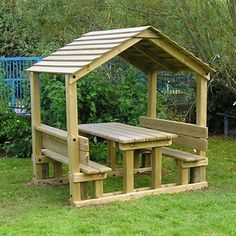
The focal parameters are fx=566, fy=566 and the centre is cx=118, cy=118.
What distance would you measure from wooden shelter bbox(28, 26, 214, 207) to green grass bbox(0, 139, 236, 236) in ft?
0.84

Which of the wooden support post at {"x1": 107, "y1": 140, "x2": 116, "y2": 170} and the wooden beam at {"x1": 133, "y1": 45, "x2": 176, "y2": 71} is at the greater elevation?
the wooden beam at {"x1": 133, "y1": 45, "x2": 176, "y2": 71}

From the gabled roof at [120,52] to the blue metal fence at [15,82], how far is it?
11.7 ft

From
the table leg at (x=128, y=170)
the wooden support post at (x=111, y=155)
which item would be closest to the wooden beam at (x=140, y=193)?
the table leg at (x=128, y=170)

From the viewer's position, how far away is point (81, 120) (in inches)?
409

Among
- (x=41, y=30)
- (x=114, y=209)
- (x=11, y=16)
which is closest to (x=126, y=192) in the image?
(x=114, y=209)

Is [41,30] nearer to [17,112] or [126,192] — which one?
[17,112]

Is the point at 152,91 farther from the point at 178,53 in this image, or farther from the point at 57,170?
the point at 57,170

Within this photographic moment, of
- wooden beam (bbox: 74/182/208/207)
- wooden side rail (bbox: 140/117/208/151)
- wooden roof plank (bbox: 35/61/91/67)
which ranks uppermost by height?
wooden roof plank (bbox: 35/61/91/67)

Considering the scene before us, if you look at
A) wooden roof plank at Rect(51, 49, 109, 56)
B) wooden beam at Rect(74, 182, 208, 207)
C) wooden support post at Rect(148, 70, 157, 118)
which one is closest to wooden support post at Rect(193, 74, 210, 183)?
wooden beam at Rect(74, 182, 208, 207)

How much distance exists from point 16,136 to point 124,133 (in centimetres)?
360

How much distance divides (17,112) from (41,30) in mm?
1901

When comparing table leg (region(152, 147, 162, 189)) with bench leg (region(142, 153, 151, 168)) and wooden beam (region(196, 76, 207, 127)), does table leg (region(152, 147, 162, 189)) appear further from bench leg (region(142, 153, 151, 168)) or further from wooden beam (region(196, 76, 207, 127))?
bench leg (region(142, 153, 151, 168))

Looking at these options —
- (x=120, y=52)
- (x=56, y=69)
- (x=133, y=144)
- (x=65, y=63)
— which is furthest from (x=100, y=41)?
(x=133, y=144)

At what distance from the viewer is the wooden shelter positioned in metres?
6.89
